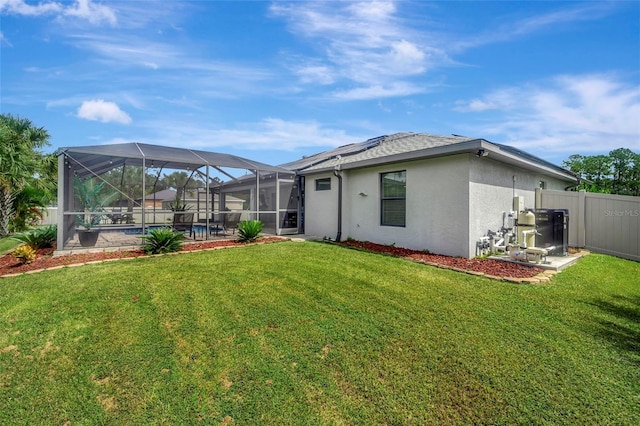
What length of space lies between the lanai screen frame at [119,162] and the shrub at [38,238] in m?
0.45

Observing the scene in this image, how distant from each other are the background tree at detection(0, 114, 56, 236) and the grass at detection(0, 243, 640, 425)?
450 inches

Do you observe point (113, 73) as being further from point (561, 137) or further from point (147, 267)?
point (561, 137)

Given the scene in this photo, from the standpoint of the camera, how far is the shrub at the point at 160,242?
7746 millimetres

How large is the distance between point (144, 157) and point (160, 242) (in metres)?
2.76

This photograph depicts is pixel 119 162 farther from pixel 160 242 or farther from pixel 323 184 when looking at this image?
pixel 323 184

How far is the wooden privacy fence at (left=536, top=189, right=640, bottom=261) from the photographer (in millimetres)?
8344

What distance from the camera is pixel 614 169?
100 ft

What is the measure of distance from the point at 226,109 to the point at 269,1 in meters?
4.48

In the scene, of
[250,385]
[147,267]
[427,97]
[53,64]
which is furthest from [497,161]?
[53,64]

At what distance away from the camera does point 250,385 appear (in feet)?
8.32

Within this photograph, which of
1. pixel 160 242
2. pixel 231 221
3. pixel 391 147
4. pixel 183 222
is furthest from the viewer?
pixel 231 221

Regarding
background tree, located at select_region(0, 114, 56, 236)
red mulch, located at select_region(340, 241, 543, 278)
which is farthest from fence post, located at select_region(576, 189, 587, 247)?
background tree, located at select_region(0, 114, 56, 236)

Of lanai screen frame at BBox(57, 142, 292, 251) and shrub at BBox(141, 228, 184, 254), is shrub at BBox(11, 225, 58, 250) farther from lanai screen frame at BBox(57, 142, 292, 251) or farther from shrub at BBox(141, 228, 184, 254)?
shrub at BBox(141, 228, 184, 254)

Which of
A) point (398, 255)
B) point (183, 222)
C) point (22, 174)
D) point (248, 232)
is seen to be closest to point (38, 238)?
point (183, 222)
